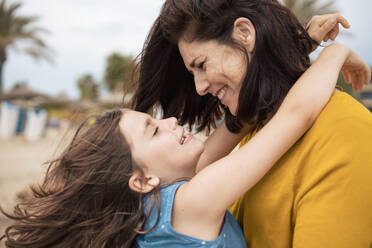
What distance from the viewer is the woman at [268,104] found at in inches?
52.5

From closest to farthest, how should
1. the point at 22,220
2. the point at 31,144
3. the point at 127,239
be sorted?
the point at 127,239
the point at 22,220
the point at 31,144

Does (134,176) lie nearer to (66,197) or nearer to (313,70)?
(66,197)

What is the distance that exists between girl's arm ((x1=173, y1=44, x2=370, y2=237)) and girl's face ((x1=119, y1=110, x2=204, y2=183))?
25 cm

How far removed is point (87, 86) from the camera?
41750 mm

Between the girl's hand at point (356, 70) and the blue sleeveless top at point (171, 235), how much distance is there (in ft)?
3.20

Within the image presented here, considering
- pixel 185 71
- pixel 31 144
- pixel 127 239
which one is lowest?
pixel 31 144

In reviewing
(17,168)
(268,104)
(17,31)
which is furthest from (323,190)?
(17,31)

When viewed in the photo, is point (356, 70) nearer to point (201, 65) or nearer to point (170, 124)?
point (201, 65)

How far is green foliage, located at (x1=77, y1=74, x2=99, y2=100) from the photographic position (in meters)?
39.6

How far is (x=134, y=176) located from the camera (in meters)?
1.71

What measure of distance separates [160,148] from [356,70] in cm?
111

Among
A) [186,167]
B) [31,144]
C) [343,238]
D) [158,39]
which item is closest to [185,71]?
[158,39]

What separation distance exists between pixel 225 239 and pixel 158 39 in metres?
1.21

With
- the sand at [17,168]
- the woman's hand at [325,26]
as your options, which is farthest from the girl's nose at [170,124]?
the sand at [17,168]
